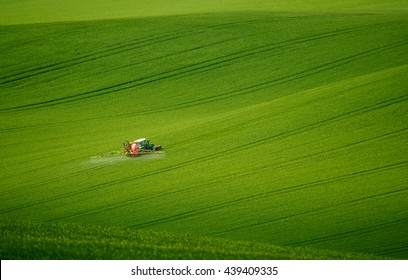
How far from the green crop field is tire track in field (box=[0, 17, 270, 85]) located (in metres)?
0.06

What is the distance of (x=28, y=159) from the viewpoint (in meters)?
13.2

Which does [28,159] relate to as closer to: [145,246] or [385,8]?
[145,246]

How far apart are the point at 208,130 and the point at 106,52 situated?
19.5 feet

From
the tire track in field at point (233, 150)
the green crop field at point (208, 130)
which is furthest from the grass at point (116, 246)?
the tire track in field at point (233, 150)

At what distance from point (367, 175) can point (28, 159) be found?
661cm

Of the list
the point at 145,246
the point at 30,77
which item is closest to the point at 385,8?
the point at 30,77

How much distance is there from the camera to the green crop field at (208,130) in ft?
30.4

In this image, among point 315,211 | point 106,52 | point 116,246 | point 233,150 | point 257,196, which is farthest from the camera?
point 106,52

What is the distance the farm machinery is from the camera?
1248cm

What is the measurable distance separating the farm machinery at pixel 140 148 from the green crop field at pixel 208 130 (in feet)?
0.62

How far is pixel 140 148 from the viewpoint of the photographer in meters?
12.5

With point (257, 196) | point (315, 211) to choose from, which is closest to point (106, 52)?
point (257, 196)

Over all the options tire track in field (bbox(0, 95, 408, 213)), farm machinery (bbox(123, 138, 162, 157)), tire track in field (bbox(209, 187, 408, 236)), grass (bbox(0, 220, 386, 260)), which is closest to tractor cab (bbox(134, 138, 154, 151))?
farm machinery (bbox(123, 138, 162, 157))

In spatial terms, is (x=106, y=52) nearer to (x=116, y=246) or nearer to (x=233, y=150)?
(x=233, y=150)
